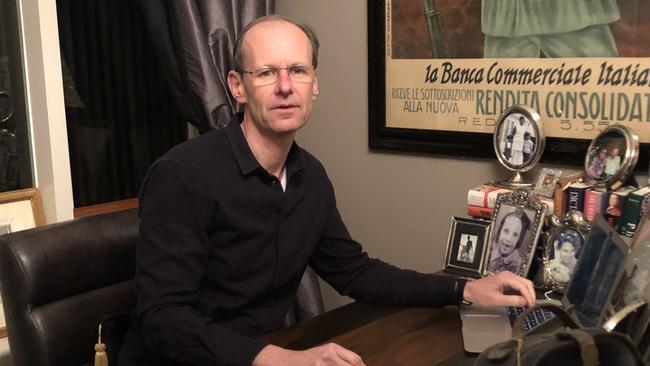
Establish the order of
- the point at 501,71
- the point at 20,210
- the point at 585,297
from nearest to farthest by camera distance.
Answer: the point at 585,297 < the point at 501,71 < the point at 20,210

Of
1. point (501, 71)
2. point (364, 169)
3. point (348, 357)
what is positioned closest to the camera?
point (348, 357)

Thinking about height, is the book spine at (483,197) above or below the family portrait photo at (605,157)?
below

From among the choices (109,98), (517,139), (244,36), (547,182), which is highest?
(244,36)

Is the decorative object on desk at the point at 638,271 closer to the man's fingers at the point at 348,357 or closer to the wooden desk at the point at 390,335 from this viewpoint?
the wooden desk at the point at 390,335

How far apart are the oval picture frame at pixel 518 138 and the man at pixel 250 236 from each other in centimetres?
43

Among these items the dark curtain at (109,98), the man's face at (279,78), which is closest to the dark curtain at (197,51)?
the dark curtain at (109,98)

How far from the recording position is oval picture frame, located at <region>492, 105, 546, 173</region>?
172 centimetres

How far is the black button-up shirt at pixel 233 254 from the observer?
4.11 feet

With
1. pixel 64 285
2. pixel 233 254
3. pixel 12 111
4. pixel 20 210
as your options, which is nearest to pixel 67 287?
pixel 64 285

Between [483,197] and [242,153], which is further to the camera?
[483,197]

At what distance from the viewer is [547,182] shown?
168 centimetres

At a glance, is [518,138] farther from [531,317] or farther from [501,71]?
[531,317]

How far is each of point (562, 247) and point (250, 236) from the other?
73 cm

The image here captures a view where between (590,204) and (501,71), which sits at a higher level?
(501,71)
